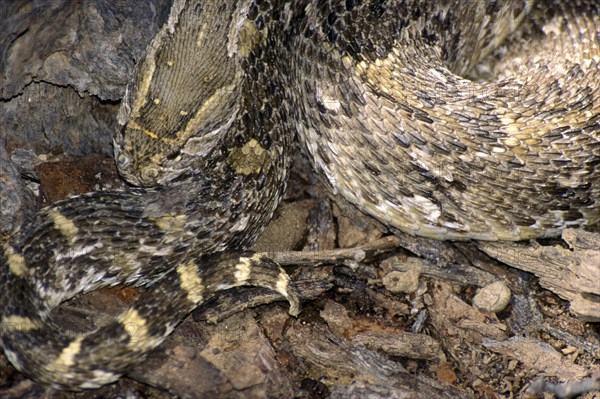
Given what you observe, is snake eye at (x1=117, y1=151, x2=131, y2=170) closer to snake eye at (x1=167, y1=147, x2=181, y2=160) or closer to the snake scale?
the snake scale

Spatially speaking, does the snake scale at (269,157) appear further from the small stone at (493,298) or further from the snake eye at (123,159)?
the small stone at (493,298)

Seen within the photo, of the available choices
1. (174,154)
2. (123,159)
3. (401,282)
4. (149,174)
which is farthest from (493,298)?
(123,159)

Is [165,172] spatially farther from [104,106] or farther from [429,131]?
[429,131]

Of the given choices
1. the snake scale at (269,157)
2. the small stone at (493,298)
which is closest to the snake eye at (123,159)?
the snake scale at (269,157)

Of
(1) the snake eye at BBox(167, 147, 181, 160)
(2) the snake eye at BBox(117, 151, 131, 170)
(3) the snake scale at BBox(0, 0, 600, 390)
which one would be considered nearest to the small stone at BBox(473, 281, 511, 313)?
(3) the snake scale at BBox(0, 0, 600, 390)

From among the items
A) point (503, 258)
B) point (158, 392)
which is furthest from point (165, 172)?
point (503, 258)
